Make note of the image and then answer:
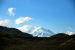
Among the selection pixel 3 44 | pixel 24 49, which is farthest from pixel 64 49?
pixel 3 44

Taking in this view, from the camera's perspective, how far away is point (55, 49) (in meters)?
140

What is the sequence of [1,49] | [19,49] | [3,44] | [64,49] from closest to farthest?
[64,49], [19,49], [1,49], [3,44]

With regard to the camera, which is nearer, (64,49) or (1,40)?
(64,49)

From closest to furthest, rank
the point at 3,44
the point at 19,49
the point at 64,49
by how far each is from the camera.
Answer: the point at 64,49 < the point at 19,49 < the point at 3,44

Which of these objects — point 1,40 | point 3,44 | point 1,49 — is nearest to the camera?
point 1,49

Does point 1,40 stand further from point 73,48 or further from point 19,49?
point 73,48

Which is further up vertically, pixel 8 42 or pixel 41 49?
pixel 8 42

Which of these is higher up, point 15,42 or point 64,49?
point 15,42

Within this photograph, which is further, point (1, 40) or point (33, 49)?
point (1, 40)

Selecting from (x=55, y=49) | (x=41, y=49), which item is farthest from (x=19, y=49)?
(x=55, y=49)

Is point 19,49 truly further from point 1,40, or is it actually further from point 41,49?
point 1,40

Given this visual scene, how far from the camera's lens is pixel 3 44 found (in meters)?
187

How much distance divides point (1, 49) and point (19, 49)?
61.0 ft

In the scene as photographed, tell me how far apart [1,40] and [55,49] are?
76.6 metres
